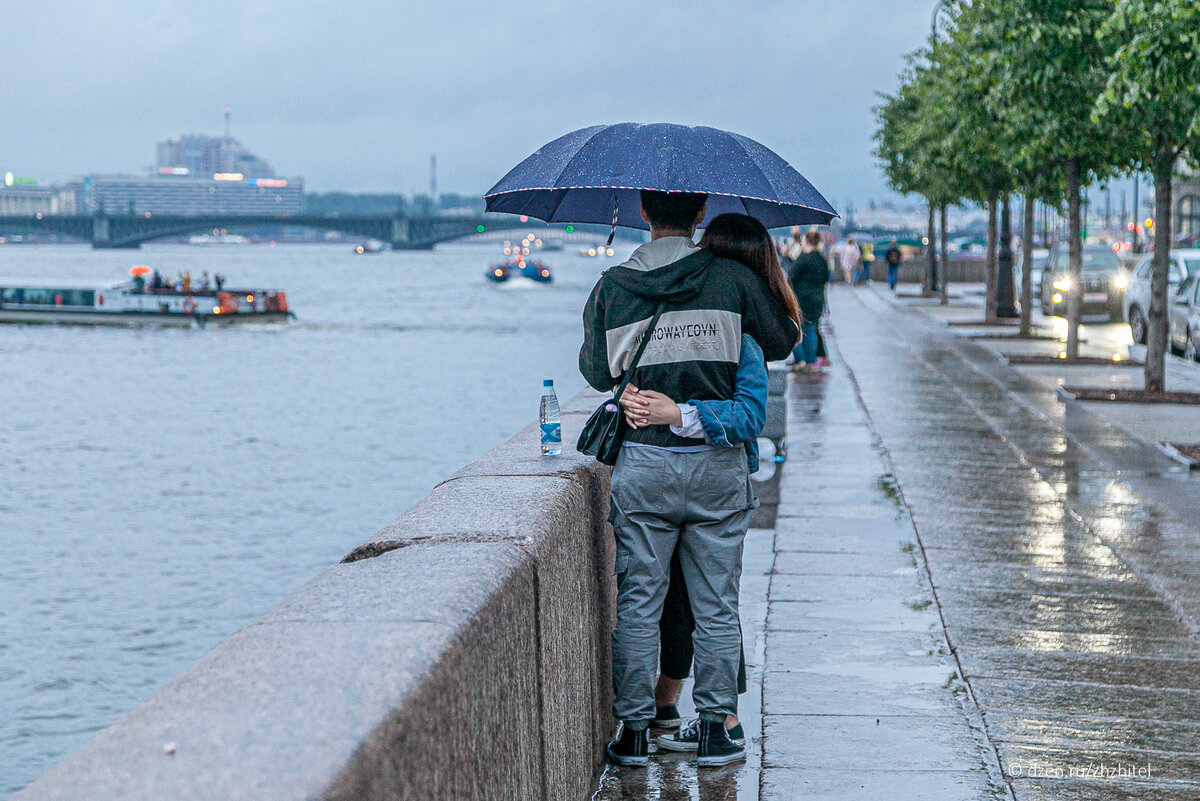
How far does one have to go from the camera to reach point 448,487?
146 inches

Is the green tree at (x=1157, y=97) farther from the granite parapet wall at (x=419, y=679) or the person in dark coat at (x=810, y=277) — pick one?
the granite parapet wall at (x=419, y=679)

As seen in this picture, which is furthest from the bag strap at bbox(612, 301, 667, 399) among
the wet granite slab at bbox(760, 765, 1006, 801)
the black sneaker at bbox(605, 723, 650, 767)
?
the wet granite slab at bbox(760, 765, 1006, 801)

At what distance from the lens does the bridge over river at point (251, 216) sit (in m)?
117

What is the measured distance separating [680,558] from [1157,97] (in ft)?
28.5

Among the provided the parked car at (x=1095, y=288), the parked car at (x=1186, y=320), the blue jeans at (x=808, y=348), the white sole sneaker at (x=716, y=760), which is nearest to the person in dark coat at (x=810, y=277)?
the blue jeans at (x=808, y=348)

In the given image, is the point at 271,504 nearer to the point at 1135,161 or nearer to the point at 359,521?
the point at 359,521

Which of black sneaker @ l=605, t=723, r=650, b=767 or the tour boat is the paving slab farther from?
the tour boat

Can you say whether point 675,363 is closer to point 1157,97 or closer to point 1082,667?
point 1082,667

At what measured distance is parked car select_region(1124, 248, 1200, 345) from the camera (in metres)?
22.3

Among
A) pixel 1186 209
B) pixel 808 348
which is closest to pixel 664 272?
pixel 808 348

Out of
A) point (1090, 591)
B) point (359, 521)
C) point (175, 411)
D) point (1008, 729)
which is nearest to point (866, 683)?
point (1008, 729)

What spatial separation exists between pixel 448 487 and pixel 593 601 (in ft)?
1.88

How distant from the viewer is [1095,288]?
29.1m

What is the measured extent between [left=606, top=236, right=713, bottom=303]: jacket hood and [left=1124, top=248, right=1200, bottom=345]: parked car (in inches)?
781
